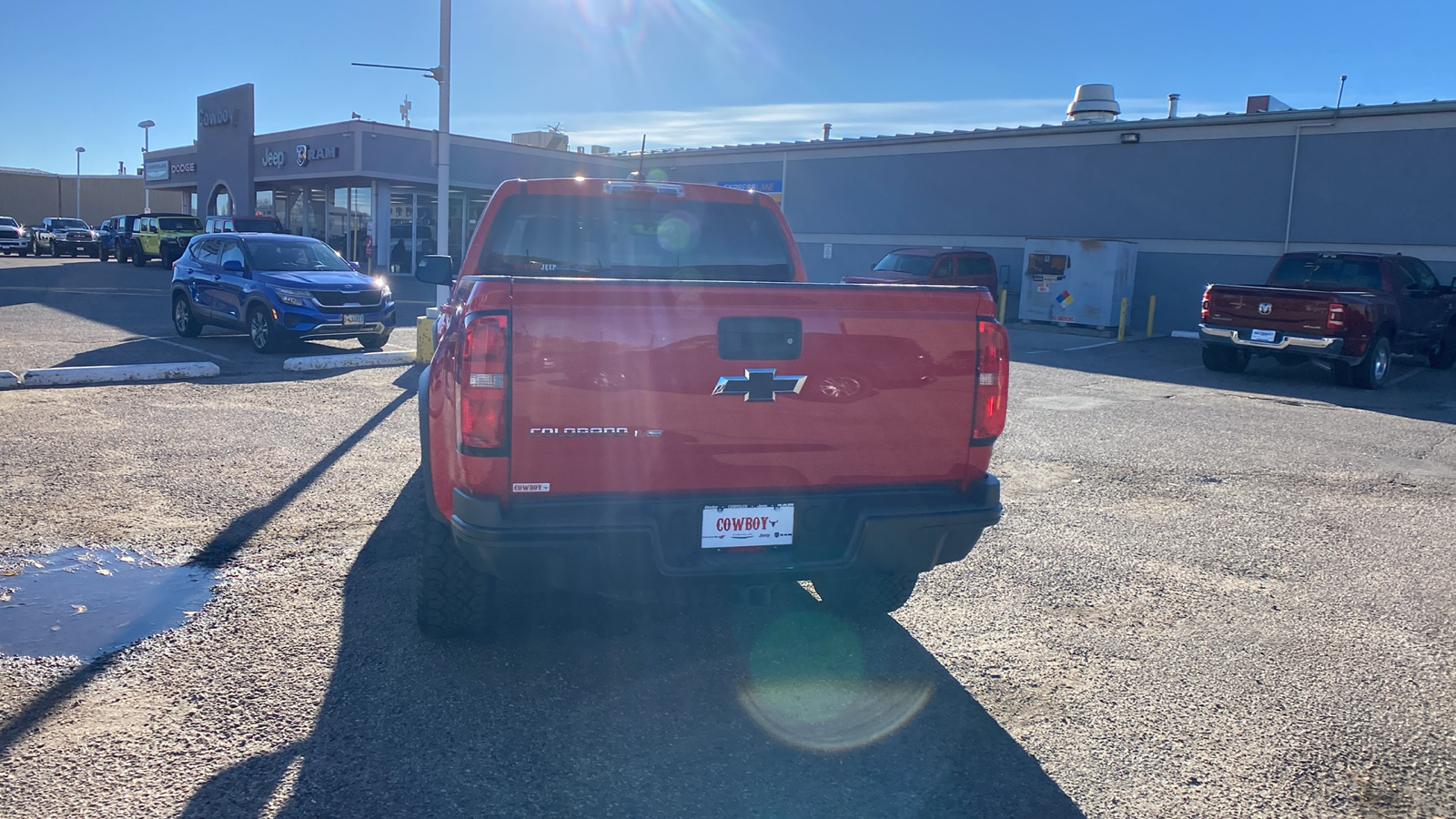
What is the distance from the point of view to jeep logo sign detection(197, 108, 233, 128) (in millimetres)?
41938

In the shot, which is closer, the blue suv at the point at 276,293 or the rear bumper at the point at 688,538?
the rear bumper at the point at 688,538

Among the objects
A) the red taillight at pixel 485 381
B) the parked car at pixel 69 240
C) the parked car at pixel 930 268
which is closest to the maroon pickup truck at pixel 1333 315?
the parked car at pixel 930 268

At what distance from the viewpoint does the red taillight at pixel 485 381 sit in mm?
3447

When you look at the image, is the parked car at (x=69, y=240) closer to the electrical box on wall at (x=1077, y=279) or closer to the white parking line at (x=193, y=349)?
the white parking line at (x=193, y=349)

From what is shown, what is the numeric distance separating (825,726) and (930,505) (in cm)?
90

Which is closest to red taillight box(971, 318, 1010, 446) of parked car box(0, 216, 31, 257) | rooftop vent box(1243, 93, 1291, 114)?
rooftop vent box(1243, 93, 1291, 114)

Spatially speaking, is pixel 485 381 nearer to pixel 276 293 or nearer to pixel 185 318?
pixel 276 293

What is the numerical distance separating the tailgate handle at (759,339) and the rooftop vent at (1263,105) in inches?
994

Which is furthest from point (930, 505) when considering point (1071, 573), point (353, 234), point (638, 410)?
point (353, 234)

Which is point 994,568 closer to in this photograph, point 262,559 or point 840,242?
point 262,559

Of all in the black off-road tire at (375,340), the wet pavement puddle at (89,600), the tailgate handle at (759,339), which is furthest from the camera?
the black off-road tire at (375,340)

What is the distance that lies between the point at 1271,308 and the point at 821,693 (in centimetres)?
1296

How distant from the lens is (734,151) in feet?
112

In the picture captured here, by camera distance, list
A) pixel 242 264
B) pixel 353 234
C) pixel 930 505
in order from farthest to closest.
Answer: pixel 353 234 < pixel 242 264 < pixel 930 505
